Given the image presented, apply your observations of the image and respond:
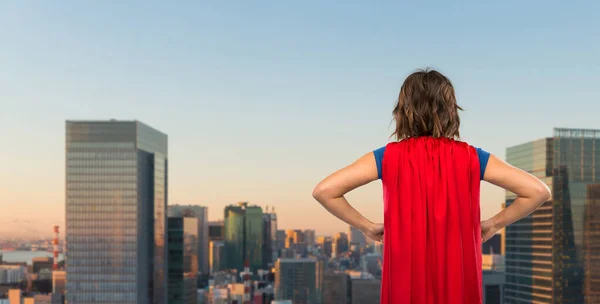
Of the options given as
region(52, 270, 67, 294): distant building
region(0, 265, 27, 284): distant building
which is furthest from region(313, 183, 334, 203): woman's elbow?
region(52, 270, 67, 294): distant building

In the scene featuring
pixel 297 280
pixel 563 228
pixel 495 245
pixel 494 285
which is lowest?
pixel 297 280

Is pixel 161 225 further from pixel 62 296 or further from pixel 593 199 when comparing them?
pixel 593 199

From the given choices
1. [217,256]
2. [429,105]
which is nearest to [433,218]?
[429,105]

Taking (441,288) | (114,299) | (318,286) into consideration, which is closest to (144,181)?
(114,299)

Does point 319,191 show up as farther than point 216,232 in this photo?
No

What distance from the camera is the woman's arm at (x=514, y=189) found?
2680mm

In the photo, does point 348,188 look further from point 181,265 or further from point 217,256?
point 217,256

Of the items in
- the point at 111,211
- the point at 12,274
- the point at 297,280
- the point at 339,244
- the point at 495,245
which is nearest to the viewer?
the point at 12,274

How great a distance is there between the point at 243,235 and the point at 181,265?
3339 centimetres

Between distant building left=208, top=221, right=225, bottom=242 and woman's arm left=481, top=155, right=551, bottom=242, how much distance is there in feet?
455

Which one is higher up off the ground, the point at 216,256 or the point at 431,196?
the point at 431,196

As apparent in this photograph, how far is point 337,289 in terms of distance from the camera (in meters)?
118

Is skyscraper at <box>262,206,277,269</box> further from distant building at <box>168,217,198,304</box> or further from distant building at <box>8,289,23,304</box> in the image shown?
distant building at <box>8,289,23,304</box>

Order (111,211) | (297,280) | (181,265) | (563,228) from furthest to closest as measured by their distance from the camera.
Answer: (297,280)
(181,265)
(111,211)
(563,228)
